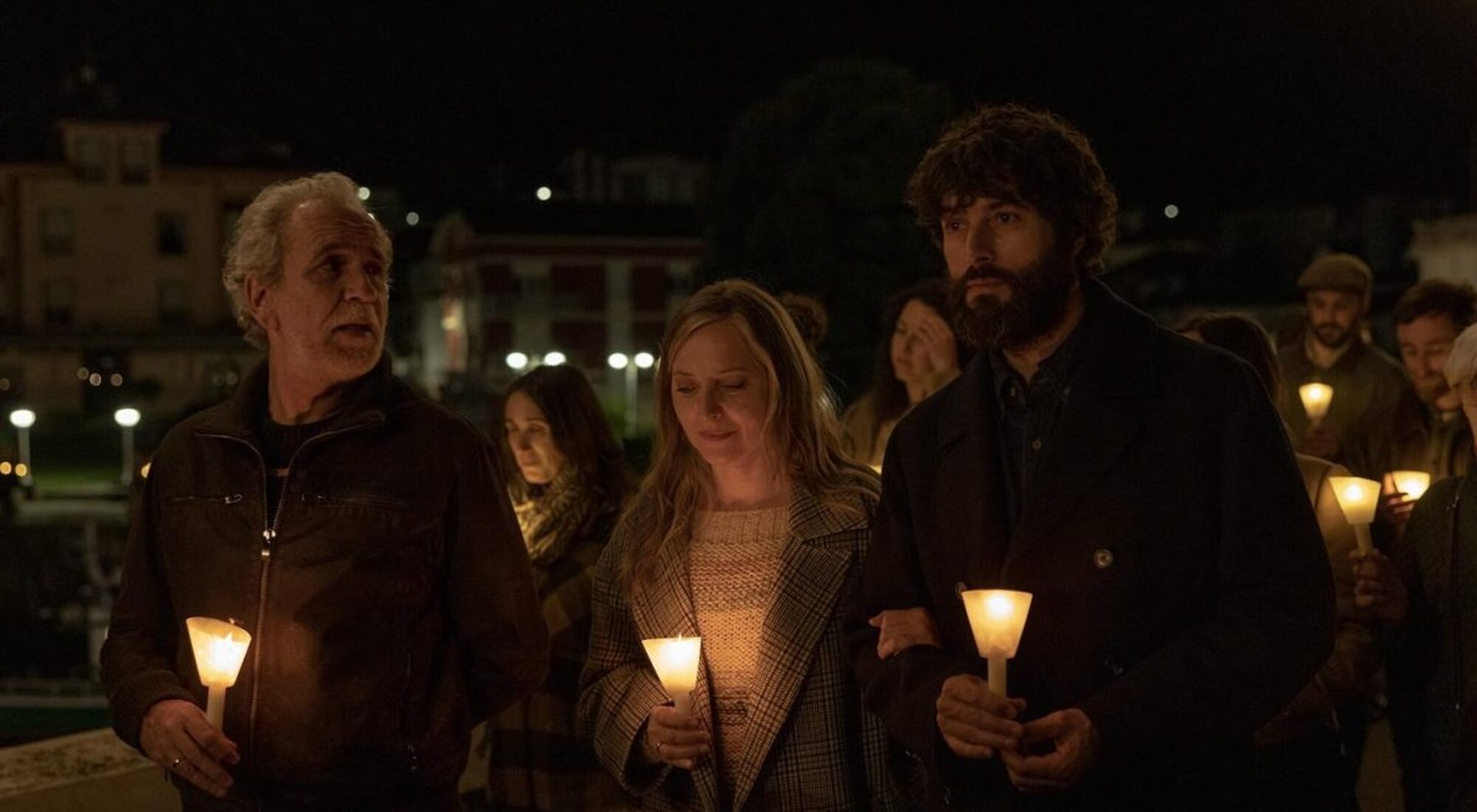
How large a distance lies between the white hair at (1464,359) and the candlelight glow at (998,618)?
6.21 feet

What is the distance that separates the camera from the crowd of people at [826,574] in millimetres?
2828

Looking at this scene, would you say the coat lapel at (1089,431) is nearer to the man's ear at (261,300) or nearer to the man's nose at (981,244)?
the man's nose at (981,244)

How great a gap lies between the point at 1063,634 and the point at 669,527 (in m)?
1.37

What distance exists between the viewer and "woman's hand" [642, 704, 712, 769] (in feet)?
11.6

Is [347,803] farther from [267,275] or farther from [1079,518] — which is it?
[1079,518]

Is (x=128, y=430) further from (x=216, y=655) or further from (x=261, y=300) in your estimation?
(x=216, y=655)

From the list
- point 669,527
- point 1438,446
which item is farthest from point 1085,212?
point 1438,446

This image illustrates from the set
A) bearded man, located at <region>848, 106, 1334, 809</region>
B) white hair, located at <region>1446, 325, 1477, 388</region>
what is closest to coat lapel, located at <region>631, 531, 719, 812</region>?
bearded man, located at <region>848, 106, 1334, 809</region>

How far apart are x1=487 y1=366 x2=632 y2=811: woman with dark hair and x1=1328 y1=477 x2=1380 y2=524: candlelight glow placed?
2.15 meters

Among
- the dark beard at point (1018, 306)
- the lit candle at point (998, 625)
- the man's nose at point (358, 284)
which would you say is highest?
the man's nose at point (358, 284)

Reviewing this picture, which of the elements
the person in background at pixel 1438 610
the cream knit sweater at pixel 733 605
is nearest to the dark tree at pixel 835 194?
the person in background at pixel 1438 610

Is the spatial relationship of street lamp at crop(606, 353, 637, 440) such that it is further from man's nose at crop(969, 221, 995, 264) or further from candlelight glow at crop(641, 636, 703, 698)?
man's nose at crop(969, 221, 995, 264)

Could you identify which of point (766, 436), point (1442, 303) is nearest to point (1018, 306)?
point (766, 436)

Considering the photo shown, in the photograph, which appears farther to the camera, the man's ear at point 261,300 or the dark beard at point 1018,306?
the man's ear at point 261,300
